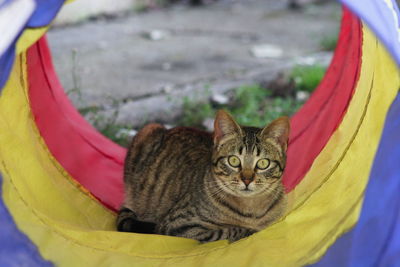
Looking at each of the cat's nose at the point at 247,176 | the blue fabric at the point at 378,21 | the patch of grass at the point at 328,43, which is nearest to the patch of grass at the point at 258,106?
the patch of grass at the point at 328,43

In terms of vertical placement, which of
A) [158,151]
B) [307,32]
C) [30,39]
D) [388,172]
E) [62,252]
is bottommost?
[307,32]

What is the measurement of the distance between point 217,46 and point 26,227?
4.43 metres

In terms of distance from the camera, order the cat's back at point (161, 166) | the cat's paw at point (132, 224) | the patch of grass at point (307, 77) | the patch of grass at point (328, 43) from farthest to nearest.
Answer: the patch of grass at point (328, 43) → the patch of grass at point (307, 77) → the cat's back at point (161, 166) → the cat's paw at point (132, 224)

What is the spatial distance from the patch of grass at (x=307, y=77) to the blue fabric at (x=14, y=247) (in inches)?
125

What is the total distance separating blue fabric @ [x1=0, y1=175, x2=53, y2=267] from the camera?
237 centimetres

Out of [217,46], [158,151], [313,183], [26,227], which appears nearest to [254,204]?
[313,183]

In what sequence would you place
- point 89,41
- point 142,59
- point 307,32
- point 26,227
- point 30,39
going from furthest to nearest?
point 307,32 → point 89,41 → point 142,59 → point 26,227 → point 30,39

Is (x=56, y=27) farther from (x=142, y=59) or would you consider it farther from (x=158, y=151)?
(x=158, y=151)

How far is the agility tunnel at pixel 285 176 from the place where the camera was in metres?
2.05

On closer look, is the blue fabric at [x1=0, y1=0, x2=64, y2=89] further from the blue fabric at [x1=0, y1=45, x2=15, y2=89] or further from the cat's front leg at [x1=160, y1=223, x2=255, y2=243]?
the cat's front leg at [x1=160, y1=223, x2=255, y2=243]

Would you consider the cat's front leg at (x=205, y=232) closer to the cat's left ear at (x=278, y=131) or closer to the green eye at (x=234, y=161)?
the green eye at (x=234, y=161)

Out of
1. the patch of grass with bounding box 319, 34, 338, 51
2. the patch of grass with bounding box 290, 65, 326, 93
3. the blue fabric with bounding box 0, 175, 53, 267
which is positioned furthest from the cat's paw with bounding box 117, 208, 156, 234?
the patch of grass with bounding box 319, 34, 338, 51

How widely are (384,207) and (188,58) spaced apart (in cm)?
432

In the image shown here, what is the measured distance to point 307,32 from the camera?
738cm
